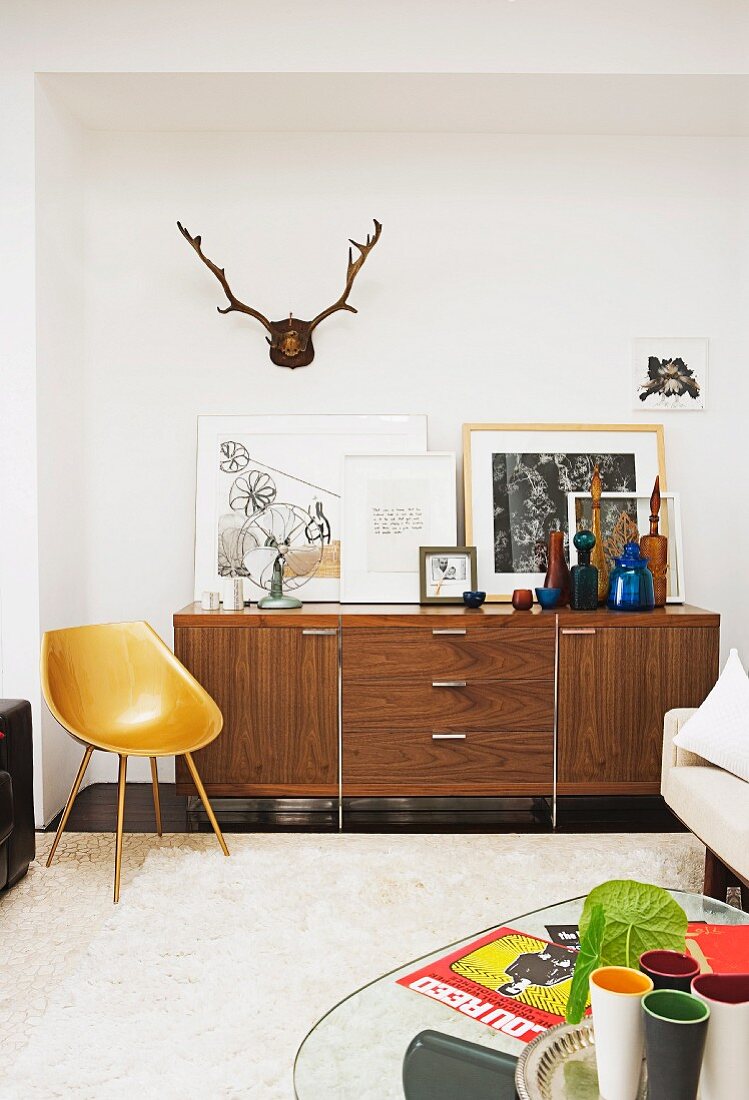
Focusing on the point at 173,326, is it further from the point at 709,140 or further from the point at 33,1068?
the point at 33,1068

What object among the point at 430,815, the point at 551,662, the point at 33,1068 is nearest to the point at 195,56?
the point at 551,662

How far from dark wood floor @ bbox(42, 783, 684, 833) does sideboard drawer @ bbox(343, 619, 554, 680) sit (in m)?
0.54

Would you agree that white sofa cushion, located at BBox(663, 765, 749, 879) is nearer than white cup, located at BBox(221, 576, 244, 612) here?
Yes

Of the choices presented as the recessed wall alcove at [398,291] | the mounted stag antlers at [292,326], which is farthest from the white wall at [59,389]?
the mounted stag antlers at [292,326]

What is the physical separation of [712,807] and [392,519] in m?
1.80

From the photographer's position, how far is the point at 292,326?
396cm

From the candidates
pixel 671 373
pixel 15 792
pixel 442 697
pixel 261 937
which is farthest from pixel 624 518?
pixel 15 792

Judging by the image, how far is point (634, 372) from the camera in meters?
4.05

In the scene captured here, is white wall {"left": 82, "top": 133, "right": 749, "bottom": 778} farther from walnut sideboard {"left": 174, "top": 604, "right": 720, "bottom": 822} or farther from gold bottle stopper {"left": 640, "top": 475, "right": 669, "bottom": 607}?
walnut sideboard {"left": 174, "top": 604, "right": 720, "bottom": 822}

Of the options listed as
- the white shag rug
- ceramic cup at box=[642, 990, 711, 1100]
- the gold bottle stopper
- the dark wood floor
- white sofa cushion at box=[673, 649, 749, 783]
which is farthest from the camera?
the gold bottle stopper

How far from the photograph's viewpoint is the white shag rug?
195cm

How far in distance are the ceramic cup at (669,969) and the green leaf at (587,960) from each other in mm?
71

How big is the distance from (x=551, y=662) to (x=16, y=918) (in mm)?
1943

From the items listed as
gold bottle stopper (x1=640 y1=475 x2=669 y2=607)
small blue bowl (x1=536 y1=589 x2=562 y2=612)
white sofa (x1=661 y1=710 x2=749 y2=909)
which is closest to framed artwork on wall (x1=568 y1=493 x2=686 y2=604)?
gold bottle stopper (x1=640 y1=475 x2=669 y2=607)
